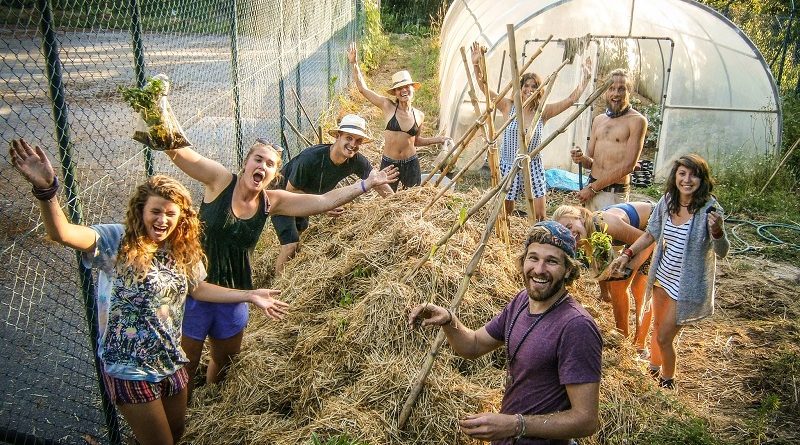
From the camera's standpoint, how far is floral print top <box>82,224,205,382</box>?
2906mm

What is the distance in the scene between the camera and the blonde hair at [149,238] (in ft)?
9.56

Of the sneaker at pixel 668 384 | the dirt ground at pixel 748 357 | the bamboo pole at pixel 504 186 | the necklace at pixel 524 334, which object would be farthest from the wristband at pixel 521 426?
the sneaker at pixel 668 384

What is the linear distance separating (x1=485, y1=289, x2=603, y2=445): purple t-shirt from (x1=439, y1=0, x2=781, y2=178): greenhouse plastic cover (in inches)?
270

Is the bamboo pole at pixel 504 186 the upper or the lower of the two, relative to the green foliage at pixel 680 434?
upper

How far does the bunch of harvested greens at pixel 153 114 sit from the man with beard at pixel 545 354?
156 cm

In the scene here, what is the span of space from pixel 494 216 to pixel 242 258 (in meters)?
1.52

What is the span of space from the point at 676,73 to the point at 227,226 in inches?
304

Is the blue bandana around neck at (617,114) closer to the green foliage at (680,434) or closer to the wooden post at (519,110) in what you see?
the wooden post at (519,110)

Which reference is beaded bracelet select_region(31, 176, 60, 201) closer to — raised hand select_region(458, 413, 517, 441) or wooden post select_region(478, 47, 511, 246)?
raised hand select_region(458, 413, 517, 441)

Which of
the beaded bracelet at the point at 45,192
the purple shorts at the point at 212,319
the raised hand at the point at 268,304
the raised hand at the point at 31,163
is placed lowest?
the purple shorts at the point at 212,319

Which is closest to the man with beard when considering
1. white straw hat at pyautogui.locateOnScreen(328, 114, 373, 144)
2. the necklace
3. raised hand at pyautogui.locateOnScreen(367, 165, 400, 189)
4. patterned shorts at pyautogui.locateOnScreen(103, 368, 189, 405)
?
the necklace

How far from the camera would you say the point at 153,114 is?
3180mm

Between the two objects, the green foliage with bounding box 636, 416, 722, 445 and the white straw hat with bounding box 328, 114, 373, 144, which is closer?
the green foliage with bounding box 636, 416, 722, 445

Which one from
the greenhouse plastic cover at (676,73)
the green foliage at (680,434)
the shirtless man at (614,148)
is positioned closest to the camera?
the green foliage at (680,434)
